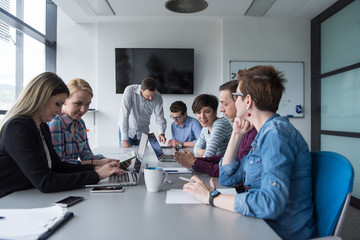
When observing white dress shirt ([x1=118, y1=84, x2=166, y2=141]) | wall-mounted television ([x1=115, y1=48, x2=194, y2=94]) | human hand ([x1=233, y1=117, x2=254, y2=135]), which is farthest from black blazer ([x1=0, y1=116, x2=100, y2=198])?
wall-mounted television ([x1=115, y1=48, x2=194, y2=94])

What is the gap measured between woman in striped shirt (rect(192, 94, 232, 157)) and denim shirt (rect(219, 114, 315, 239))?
0.85 m

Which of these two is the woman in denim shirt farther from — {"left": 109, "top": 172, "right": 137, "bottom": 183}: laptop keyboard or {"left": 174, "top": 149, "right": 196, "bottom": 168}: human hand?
{"left": 174, "top": 149, "right": 196, "bottom": 168}: human hand

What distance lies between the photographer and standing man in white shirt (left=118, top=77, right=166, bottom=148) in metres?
3.09

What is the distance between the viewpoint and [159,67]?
421cm

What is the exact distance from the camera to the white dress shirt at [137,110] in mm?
3205

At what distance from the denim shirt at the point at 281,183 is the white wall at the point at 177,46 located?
3.32 meters

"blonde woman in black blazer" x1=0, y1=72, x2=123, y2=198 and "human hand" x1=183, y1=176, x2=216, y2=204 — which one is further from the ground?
"blonde woman in black blazer" x1=0, y1=72, x2=123, y2=198

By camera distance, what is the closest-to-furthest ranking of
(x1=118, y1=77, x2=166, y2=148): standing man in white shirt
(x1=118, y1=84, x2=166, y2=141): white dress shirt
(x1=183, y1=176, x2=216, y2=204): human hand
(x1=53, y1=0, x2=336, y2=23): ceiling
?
(x1=183, y1=176, x2=216, y2=204): human hand, (x1=118, y1=77, x2=166, y2=148): standing man in white shirt, (x1=118, y1=84, x2=166, y2=141): white dress shirt, (x1=53, y1=0, x2=336, y2=23): ceiling

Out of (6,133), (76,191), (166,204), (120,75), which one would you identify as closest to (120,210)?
(166,204)

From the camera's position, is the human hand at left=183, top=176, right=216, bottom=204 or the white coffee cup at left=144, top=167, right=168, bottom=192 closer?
the human hand at left=183, top=176, right=216, bottom=204

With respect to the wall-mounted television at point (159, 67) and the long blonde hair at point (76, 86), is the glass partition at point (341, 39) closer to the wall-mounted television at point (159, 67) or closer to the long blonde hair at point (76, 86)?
the wall-mounted television at point (159, 67)

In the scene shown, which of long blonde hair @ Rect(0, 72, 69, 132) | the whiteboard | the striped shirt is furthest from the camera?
the whiteboard

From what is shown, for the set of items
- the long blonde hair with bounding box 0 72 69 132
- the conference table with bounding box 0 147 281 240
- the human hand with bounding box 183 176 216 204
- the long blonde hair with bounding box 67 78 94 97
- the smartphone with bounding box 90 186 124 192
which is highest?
the long blonde hair with bounding box 67 78 94 97

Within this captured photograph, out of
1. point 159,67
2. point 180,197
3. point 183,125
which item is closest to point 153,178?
point 180,197
